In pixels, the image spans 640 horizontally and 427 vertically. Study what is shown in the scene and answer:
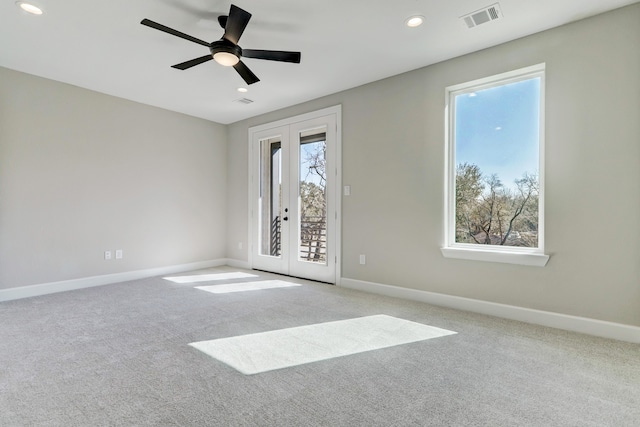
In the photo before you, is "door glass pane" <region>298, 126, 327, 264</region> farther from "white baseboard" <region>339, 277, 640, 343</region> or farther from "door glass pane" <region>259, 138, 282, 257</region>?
"white baseboard" <region>339, 277, 640, 343</region>

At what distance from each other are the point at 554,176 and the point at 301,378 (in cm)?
275

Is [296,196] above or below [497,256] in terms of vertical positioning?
above

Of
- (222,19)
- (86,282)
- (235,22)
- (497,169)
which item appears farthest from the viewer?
(86,282)

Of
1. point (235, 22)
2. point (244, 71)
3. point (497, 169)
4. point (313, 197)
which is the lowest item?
point (313, 197)

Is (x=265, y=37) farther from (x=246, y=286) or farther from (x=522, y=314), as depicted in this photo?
(x=522, y=314)

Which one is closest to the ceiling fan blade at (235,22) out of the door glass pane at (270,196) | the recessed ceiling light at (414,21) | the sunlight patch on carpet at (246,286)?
the recessed ceiling light at (414,21)

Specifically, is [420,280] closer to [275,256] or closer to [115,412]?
[275,256]

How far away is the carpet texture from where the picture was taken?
1.57 metres

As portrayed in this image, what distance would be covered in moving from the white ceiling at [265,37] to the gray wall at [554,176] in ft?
0.62

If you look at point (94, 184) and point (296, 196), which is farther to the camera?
point (296, 196)

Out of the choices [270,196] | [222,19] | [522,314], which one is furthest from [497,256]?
[270,196]

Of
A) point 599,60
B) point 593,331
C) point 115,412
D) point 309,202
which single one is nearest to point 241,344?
point 115,412

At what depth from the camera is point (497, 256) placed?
3062mm

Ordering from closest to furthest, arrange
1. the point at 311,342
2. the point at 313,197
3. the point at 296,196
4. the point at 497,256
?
the point at 311,342, the point at 497,256, the point at 313,197, the point at 296,196
